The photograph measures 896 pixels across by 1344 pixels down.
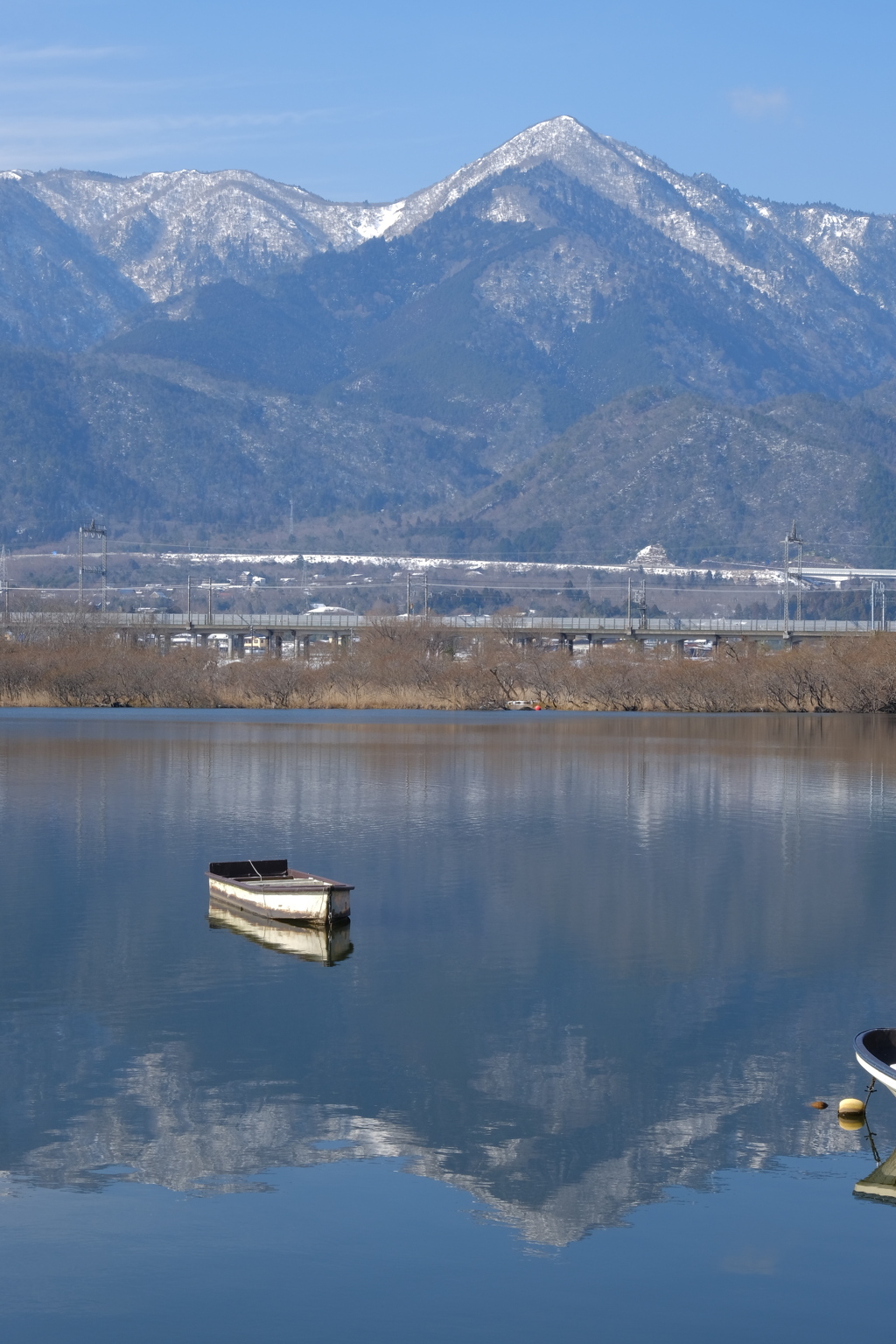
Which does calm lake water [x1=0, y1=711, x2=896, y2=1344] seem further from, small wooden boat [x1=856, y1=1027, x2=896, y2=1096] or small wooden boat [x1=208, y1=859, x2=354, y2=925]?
small wooden boat [x1=856, y1=1027, x2=896, y2=1096]

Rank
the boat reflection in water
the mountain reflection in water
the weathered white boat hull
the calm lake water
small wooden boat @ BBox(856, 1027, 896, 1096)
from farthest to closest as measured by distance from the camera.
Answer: the weathered white boat hull
the boat reflection in water
the mountain reflection in water
small wooden boat @ BBox(856, 1027, 896, 1096)
the calm lake water

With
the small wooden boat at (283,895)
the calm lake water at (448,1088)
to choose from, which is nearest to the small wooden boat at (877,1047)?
the calm lake water at (448,1088)

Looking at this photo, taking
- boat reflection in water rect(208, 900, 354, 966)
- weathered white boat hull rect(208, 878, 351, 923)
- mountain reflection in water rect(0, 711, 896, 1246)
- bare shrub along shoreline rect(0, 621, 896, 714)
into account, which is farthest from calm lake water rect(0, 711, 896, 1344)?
bare shrub along shoreline rect(0, 621, 896, 714)

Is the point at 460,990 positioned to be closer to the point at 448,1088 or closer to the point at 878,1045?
the point at 448,1088

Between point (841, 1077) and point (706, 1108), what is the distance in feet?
6.82

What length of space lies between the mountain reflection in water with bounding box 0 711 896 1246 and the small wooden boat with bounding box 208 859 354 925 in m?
0.46

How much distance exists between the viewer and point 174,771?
6100cm

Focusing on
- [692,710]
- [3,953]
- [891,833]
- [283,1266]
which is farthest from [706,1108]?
[692,710]

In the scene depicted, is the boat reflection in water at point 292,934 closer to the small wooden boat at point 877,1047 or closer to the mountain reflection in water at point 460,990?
the mountain reflection in water at point 460,990

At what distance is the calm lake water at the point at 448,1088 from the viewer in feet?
47.7

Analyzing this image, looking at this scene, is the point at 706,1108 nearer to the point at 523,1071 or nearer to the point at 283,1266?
the point at 523,1071

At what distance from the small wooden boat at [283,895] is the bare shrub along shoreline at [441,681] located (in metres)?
86.3

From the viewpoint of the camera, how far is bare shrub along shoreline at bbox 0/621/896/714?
11669cm

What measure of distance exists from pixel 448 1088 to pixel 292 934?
33.9 ft
